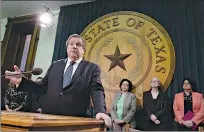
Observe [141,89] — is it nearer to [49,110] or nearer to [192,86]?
[192,86]

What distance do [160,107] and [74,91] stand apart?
73.7 inches

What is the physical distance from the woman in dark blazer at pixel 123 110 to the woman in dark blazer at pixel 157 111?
20cm

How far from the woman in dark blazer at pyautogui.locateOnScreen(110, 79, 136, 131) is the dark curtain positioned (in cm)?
62

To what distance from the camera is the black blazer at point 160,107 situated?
2.68m

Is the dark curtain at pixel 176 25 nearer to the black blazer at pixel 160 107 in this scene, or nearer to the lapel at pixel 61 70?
the black blazer at pixel 160 107

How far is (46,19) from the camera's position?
13.1 ft

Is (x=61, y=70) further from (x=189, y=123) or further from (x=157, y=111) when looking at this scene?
(x=189, y=123)

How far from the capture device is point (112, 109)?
9.61ft

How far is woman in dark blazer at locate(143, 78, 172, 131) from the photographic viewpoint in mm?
2680

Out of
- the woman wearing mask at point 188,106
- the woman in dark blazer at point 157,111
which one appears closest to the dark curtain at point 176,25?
the woman wearing mask at point 188,106

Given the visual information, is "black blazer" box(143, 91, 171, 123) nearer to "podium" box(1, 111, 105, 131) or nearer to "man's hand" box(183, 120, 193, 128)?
"man's hand" box(183, 120, 193, 128)

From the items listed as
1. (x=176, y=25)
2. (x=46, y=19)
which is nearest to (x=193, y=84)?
(x=176, y=25)

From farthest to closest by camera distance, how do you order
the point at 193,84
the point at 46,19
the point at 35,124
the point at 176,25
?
the point at 46,19 → the point at 176,25 → the point at 193,84 → the point at 35,124

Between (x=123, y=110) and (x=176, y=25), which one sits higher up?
(x=176, y=25)
